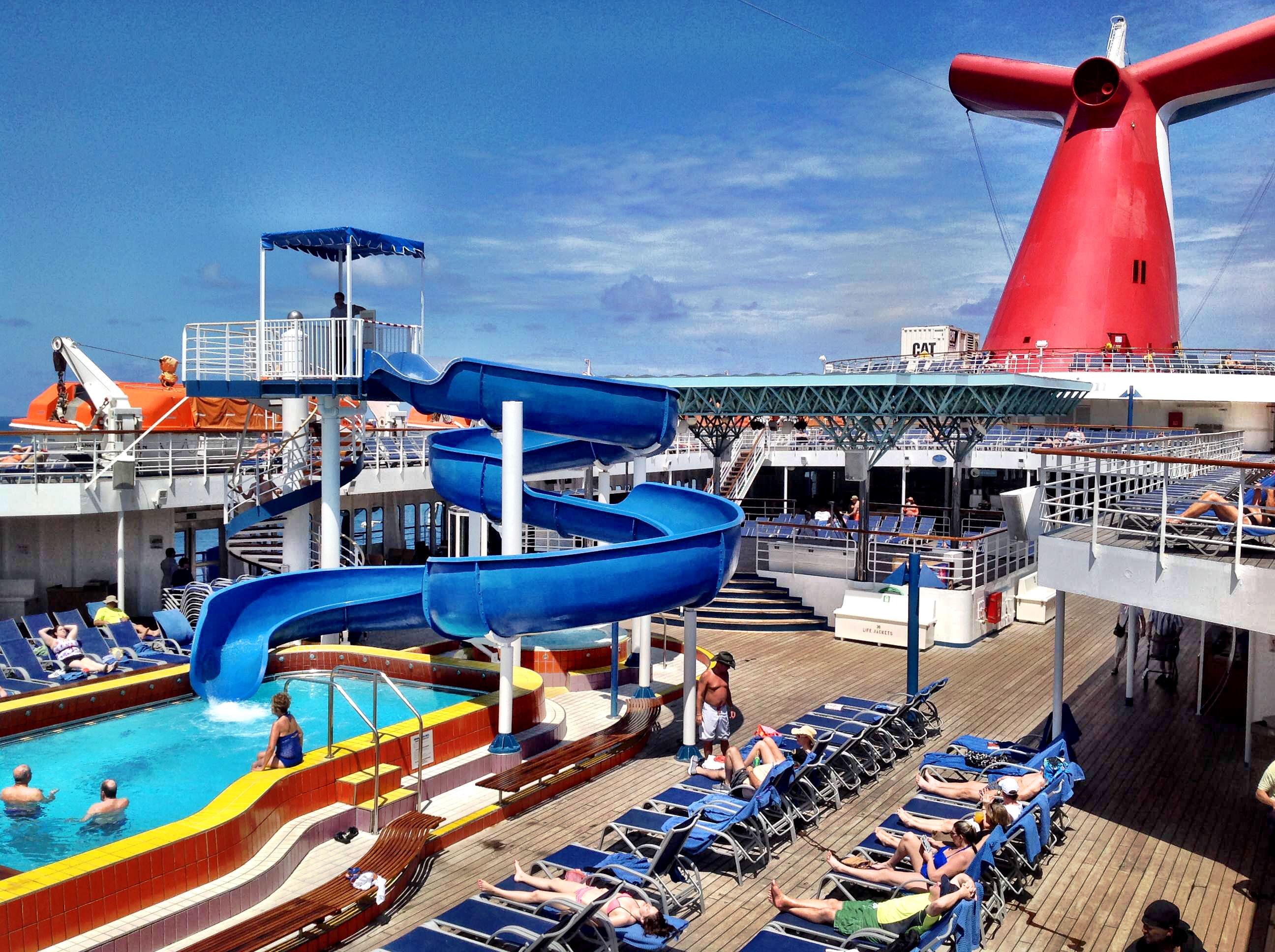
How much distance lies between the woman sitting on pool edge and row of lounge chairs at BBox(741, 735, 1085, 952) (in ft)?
13.9

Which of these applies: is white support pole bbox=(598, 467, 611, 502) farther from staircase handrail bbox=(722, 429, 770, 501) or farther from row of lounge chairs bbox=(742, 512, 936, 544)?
staircase handrail bbox=(722, 429, 770, 501)

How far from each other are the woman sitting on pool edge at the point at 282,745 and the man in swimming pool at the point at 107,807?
43.3 inches

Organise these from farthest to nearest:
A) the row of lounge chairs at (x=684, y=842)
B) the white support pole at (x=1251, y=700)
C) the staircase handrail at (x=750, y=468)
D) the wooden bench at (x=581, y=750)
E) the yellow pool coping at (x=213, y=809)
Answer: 1. the staircase handrail at (x=750, y=468)
2. the white support pole at (x=1251, y=700)
3. the wooden bench at (x=581, y=750)
4. the yellow pool coping at (x=213, y=809)
5. the row of lounge chairs at (x=684, y=842)

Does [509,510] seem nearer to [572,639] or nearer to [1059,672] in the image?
[1059,672]

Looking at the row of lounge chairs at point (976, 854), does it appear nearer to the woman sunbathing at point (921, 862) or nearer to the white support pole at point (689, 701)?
the woman sunbathing at point (921, 862)

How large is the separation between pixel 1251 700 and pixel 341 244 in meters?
12.5

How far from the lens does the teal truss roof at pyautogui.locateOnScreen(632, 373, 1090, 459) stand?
1842 cm

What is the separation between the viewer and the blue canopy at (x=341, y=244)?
14.2 meters

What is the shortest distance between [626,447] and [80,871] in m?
6.93

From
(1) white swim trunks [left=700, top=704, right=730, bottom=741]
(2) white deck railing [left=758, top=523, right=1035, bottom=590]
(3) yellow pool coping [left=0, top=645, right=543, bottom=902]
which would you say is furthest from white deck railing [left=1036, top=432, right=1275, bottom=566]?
(3) yellow pool coping [left=0, top=645, right=543, bottom=902]

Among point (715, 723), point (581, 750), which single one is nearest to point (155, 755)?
point (581, 750)

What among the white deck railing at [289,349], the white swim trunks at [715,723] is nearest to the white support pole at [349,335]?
the white deck railing at [289,349]

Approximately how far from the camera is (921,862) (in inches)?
278

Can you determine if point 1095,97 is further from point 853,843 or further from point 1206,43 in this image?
→ point 853,843
